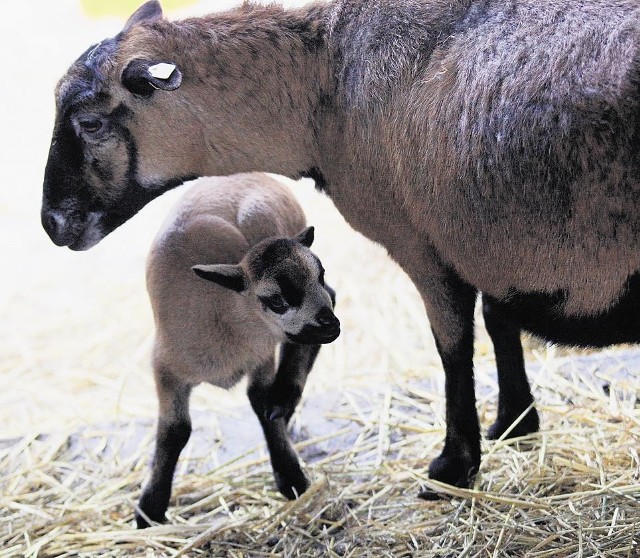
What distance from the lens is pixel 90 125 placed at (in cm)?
342

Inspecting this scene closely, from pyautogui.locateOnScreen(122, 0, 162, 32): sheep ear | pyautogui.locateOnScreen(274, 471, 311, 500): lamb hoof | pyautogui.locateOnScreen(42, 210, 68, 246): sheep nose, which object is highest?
pyautogui.locateOnScreen(122, 0, 162, 32): sheep ear

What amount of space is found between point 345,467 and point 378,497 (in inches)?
12.7

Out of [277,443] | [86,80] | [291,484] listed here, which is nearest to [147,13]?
[86,80]

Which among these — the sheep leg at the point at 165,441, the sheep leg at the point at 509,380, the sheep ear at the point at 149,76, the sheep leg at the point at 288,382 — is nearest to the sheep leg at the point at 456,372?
the sheep leg at the point at 509,380

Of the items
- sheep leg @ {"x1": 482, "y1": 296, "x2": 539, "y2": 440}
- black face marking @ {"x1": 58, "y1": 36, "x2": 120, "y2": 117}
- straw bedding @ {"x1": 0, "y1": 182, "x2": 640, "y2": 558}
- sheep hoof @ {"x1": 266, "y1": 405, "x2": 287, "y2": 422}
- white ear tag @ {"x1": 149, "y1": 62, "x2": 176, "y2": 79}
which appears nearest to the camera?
white ear tag @ {"x1": 149, "y1": 62, "x2": 176, "y2": 79}

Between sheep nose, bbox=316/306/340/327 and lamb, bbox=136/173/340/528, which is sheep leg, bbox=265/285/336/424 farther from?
sheep nose, bbox=316/306/340/327

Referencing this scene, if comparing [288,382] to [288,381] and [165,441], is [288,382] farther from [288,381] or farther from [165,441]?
[165,441]

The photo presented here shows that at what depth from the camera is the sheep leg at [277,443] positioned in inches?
153

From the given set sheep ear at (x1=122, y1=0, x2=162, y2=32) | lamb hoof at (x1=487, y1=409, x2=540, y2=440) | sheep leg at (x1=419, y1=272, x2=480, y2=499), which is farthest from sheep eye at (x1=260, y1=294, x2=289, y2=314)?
lamb hoof at (x1=487, y1=409, x2=540, y2=440)

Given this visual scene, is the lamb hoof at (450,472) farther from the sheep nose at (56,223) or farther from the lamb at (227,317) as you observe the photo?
the sheep nose at (56,223)

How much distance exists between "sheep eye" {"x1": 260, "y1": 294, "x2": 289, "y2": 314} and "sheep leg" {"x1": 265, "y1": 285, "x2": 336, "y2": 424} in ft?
1.14

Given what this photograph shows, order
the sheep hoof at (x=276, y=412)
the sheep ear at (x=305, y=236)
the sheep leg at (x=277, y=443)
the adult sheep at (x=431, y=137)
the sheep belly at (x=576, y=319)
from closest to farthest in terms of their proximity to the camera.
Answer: the adult sheep at (x=431, y=137)
the sheep belly at (x=576, y=319)
the sheep ear at (x=305, y=236)
the sheep hoof at (x=276, y=412)
the sheep leg at (x=277, y=443)

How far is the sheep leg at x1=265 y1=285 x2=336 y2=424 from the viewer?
12.4 feet

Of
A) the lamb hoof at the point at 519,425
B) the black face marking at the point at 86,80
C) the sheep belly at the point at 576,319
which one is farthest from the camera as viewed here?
the lamb hoof at the point at 519,425
